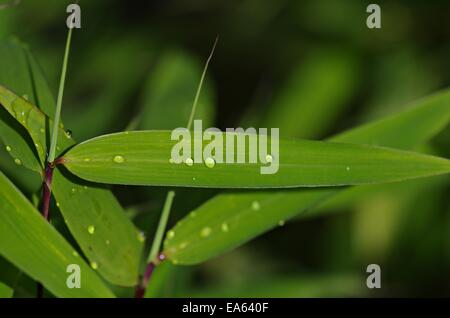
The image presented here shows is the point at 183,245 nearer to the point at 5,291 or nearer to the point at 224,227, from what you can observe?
the point at 224,227

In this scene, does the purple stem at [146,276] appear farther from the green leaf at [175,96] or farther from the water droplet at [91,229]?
the green leaf at [175,96]

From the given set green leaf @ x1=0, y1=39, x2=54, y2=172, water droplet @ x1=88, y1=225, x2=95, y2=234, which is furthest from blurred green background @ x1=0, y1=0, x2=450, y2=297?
water droplet @ x1=88, y1=225, x2=95, y2=234

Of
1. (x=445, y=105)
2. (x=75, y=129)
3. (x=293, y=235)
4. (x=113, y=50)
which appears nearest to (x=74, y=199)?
(x=445, y=105)

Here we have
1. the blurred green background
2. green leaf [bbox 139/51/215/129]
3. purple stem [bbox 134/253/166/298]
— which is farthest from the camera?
the blurred green background

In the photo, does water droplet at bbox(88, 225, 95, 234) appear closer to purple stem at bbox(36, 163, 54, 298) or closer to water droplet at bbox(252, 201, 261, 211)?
purple stem at bbox(36, 163, 54, 298)
